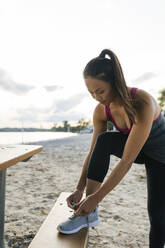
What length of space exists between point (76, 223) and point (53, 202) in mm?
1604

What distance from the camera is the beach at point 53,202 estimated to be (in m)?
1.96

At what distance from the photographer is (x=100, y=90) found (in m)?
1.27

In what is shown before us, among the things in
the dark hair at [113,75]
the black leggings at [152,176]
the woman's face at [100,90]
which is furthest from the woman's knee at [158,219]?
the woman's face at [100,90]

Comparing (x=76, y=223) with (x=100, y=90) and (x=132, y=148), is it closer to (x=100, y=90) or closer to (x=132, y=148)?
(x=132, y=148)

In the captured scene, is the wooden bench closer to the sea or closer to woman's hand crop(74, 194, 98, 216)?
woman's hand crop(74, 194, 98, 216)

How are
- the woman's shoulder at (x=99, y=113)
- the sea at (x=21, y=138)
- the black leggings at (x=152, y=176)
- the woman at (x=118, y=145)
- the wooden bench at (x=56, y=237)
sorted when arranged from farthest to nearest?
1. the sea at (x=21, y=138)
2. the woman's shoulder at (x=99, y=113)
3. the black leggings at (x=152, y=176)
4. the woman at (x=118, y=145)
5. the wooden bench at (x=56, y=237)

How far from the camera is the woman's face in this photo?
1.26 metres

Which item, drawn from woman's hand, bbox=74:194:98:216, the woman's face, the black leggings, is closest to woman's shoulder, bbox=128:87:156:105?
the woman's face

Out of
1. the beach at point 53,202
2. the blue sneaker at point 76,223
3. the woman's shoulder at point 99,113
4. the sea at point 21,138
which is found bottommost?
the beach at point 53,202

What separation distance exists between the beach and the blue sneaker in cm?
71

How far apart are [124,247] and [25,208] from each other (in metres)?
1.14

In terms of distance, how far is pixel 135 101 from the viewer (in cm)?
131

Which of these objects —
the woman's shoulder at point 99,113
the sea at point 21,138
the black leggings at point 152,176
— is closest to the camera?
the black leggings at point 152,176

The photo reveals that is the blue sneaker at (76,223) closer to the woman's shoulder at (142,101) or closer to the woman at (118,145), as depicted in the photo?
the woman at (118,145)
